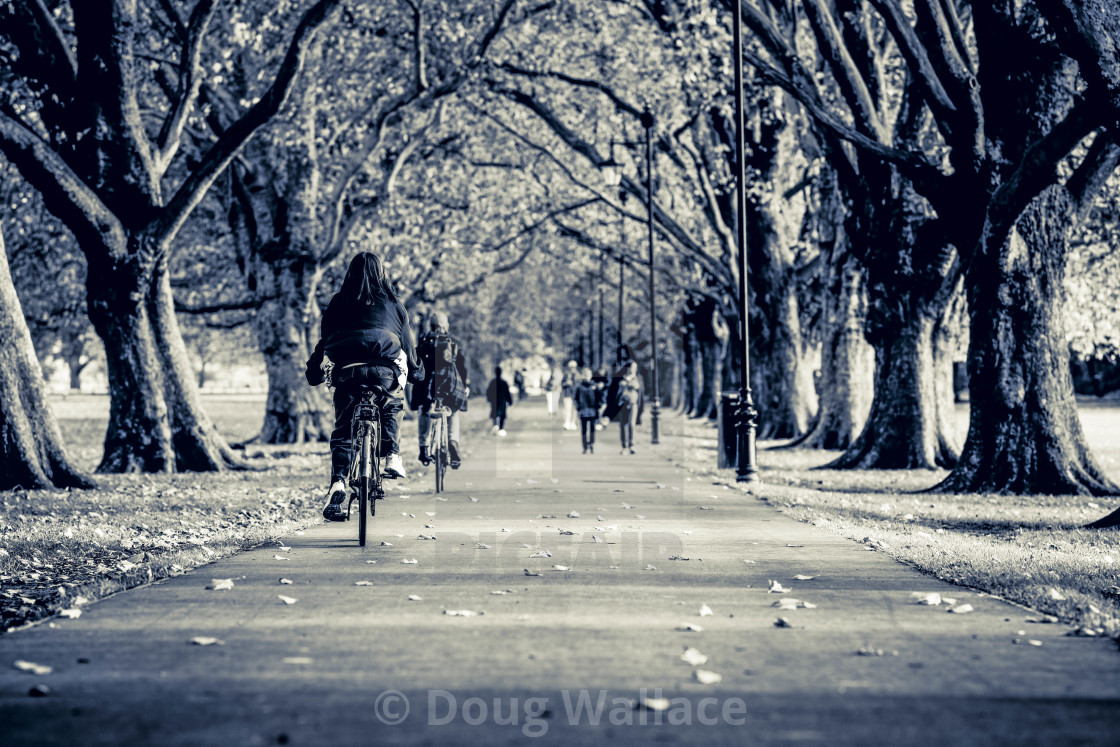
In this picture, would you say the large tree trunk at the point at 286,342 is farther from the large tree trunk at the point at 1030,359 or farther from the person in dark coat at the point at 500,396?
the large tree trunk at the point at 1030,359

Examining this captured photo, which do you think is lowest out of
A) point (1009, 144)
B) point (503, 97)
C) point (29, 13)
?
point (1009, 144)

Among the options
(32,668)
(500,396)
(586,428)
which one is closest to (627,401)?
(586,428)

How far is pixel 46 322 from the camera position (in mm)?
34906

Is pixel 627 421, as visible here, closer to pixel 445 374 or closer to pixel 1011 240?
pixel 445 374

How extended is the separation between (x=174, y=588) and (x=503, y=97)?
2269 cm

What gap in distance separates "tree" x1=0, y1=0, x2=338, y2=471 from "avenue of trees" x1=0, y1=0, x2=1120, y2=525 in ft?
0.14

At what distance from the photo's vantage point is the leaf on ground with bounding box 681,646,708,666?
4.96 m

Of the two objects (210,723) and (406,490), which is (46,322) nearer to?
(406,490)

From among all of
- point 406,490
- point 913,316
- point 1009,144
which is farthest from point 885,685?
point 913,316

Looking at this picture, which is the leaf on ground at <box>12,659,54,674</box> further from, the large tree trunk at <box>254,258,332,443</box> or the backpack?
the large tree trunk at <box>254,258,332,443</box>

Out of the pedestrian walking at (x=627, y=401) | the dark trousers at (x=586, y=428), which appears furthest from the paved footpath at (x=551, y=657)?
the pedestrian walking at (x=627, y=401)

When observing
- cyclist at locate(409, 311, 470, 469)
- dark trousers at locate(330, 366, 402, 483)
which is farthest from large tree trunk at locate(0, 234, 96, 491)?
dark trousers at locate(330, 366, 402, 483)

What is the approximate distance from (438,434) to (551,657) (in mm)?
8615

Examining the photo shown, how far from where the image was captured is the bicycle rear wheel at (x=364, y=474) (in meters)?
8.58
